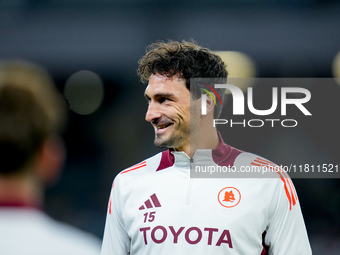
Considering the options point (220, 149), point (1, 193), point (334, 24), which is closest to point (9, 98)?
point (1, 193)

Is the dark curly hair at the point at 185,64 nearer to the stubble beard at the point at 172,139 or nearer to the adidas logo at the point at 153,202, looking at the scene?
the stubble beard at the point at 172,139

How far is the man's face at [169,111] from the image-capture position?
7.60 ft

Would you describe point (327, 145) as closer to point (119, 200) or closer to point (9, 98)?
point (119, 200)

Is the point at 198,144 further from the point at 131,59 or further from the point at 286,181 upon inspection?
the point at 131,59

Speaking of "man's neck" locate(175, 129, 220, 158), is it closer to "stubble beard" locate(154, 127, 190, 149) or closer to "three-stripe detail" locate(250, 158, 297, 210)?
"stubble beard" locate(154, 127, 190, 149)

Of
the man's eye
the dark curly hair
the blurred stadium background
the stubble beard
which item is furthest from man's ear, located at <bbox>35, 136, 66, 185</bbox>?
the blurred stadium background

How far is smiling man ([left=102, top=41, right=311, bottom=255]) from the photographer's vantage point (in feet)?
7.01

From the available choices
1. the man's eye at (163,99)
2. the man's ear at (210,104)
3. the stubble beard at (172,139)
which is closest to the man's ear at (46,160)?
the stubble beard at (172,139)

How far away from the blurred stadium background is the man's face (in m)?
2.93

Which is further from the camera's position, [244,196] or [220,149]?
[220,149]

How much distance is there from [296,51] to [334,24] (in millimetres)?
725

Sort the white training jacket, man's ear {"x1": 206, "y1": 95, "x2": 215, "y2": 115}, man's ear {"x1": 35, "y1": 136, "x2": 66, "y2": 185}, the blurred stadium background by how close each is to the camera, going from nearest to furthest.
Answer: man's ear {"x1": 35, "y1": 136, "x2": 66, "y2": 185}, the white training jacket, man's ear {"x1": 206, "y1": 95, "x2": 215, "y2": 115}, the blurred stadium background

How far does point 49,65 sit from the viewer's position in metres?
5.77

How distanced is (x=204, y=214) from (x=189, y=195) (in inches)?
5.5
